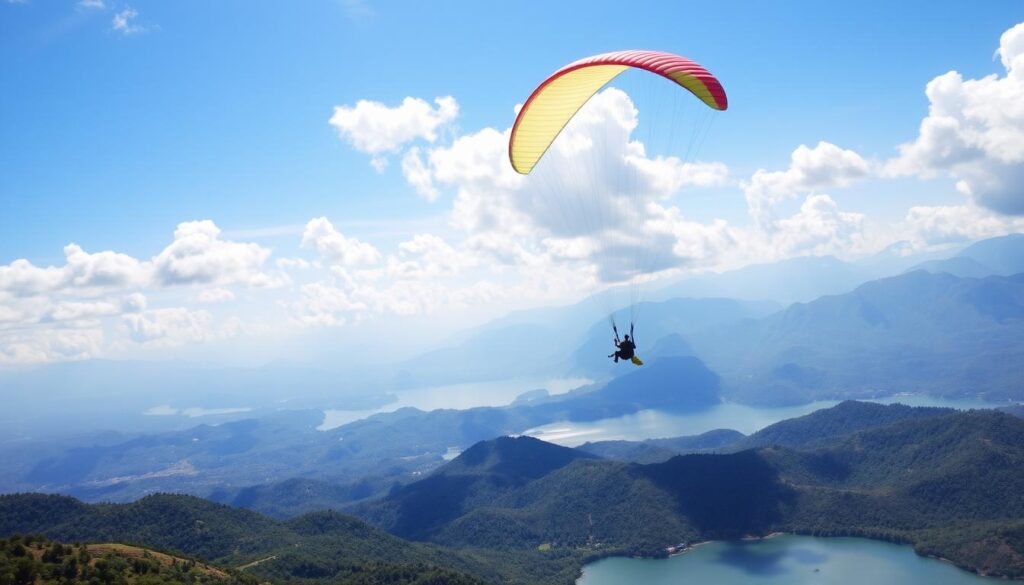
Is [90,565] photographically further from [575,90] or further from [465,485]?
[465,485]

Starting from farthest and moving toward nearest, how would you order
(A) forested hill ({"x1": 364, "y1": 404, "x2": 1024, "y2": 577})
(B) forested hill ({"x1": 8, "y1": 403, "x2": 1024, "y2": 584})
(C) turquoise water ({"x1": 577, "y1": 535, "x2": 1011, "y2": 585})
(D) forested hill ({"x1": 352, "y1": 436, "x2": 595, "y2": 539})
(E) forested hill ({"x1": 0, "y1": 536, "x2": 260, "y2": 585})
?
(D) forested hill ({"x1": 352, "y1": 436, "x2": 595, "y2": 539}), (A) forested hill ({"x1": 364, "y1": 404, "x2": 1024, "y2": 577}), (C) turquoise water ({"x1": 577, "y1": 535, "x2": 1011, "y2": 585}), (B) forested hill ({"x1": 8, "y1": 403, "x2": 1024, "y2": 584}), (E) forested hill ({"x1": 0, "y1": 536, "x2": 260, "y2": 585})

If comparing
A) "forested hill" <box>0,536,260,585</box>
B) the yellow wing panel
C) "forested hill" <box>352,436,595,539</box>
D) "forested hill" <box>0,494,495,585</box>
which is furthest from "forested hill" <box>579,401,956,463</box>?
the yellow wing panel

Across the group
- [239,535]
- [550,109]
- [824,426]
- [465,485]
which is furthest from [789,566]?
[824,426]

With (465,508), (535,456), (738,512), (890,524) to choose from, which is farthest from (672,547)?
(535,456)

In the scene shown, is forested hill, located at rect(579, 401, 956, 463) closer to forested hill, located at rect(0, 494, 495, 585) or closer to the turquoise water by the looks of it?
the turquoise water

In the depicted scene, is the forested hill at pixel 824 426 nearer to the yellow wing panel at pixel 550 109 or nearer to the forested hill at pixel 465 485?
the forested hill at pixel 465 485

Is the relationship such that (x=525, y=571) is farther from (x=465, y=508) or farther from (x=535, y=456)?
(x=535, y=456)

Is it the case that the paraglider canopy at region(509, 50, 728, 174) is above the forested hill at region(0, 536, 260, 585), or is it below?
above

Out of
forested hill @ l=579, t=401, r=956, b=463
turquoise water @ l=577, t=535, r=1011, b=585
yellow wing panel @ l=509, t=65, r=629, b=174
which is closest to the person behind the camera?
yellow wing panel @ l=509, t=65, r=629, b=174
